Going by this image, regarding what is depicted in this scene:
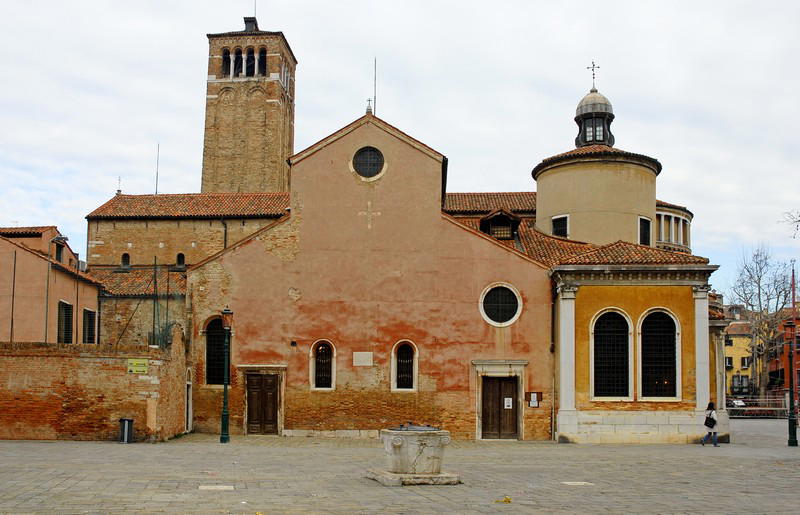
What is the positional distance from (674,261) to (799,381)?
144 feet

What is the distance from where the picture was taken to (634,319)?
2800 cm

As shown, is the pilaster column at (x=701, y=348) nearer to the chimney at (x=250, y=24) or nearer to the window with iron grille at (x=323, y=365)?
the window with iron grille at (x=323, y=365)

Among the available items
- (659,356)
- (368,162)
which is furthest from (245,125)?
(659,356)

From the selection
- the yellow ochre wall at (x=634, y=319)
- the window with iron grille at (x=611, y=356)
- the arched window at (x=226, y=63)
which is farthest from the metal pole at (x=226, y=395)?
the arched window at (x=226, y=63)

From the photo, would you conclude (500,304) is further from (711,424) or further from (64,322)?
(64,322)

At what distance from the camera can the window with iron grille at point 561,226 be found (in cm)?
3534

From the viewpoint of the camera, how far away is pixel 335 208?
30.3 meters

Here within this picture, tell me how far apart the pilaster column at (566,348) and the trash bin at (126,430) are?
13.1 meters

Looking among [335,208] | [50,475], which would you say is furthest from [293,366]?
[50,475]

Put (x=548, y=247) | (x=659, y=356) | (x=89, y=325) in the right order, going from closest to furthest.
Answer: (x=659, y=356) → (x=548, y=247) → (x=89, y=325)

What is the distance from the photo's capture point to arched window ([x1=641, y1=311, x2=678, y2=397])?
2788 centimetres

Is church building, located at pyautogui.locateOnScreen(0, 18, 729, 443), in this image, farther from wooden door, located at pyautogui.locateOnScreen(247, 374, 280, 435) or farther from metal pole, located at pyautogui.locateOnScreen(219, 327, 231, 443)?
metal pole, located at pyautogui.locateOnScreen(219, 327, 231, 443)

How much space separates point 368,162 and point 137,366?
10.7m

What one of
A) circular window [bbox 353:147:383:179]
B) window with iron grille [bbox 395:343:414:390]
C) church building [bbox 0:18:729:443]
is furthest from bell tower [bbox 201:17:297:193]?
window with iron grille [bbox 395:343:414:390]
